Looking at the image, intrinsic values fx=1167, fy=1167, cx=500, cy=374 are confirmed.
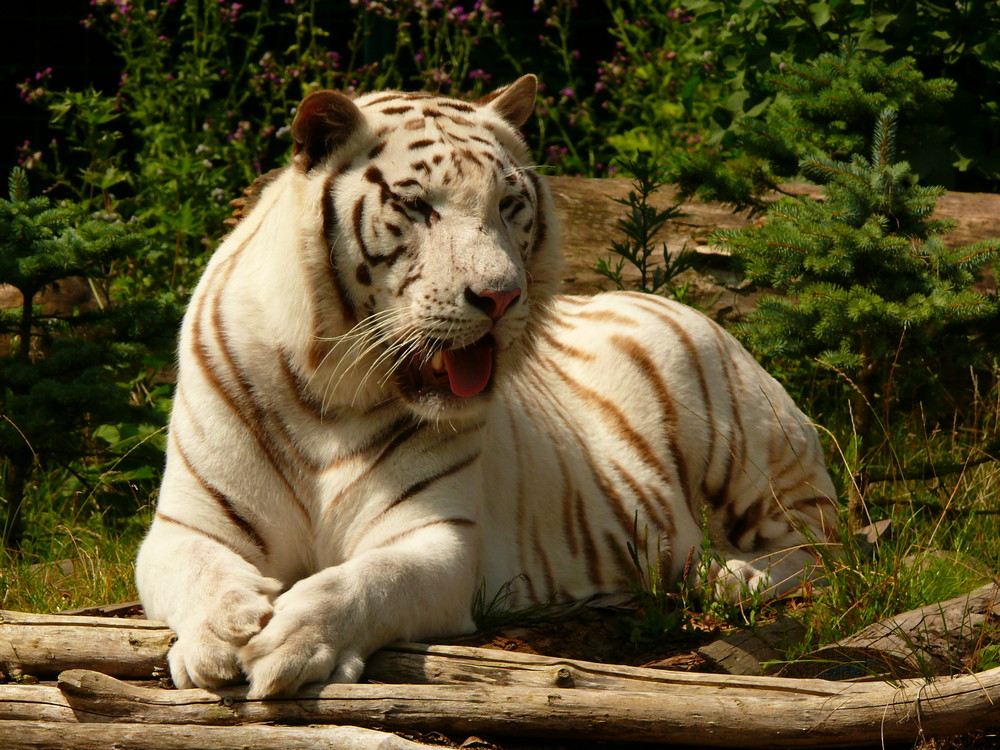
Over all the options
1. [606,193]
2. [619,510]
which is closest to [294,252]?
[619,510]

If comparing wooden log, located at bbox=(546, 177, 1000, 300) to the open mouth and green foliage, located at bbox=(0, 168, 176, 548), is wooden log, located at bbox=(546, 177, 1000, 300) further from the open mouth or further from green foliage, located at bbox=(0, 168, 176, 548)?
the open mouth

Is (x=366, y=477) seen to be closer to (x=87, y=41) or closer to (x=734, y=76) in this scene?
(x=734, y=76)

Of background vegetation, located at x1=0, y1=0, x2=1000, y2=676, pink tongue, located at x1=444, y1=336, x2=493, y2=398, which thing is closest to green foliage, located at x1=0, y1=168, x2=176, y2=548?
background vegetation, located at x1=0, y1=0, x2=1000, y2=676

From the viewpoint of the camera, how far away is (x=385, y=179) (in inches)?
111

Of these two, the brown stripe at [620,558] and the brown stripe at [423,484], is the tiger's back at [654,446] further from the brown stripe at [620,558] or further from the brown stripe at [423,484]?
the brown stripe at [423,484]

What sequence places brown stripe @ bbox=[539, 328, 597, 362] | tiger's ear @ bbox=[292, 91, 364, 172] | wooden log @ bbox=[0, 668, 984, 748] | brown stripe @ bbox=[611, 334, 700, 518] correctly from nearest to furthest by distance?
wooden log @ bbox=[0, 668, 984, 748], tiger's ear @ bbox=[292, 91, 364, 172], brown stripe @ bbox=[611, 334, 700, 518], brown stripe @ bbox=[539, 328, 597, 362]

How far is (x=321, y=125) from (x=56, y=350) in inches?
70.7

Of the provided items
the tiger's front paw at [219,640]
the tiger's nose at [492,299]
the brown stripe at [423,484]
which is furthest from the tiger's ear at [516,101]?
the tiger's front paw at [219,640]

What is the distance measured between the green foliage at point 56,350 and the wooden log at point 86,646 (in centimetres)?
119

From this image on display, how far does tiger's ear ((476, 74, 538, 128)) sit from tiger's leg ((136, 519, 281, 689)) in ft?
4.62

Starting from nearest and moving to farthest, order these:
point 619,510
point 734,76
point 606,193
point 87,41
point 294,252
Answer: point 294,252
point 619,510
point 606,193
point 734,76
point 87,41

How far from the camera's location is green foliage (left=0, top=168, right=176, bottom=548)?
3.91 meters

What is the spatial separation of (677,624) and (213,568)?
51.8 inches

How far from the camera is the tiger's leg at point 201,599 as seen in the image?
242cm
